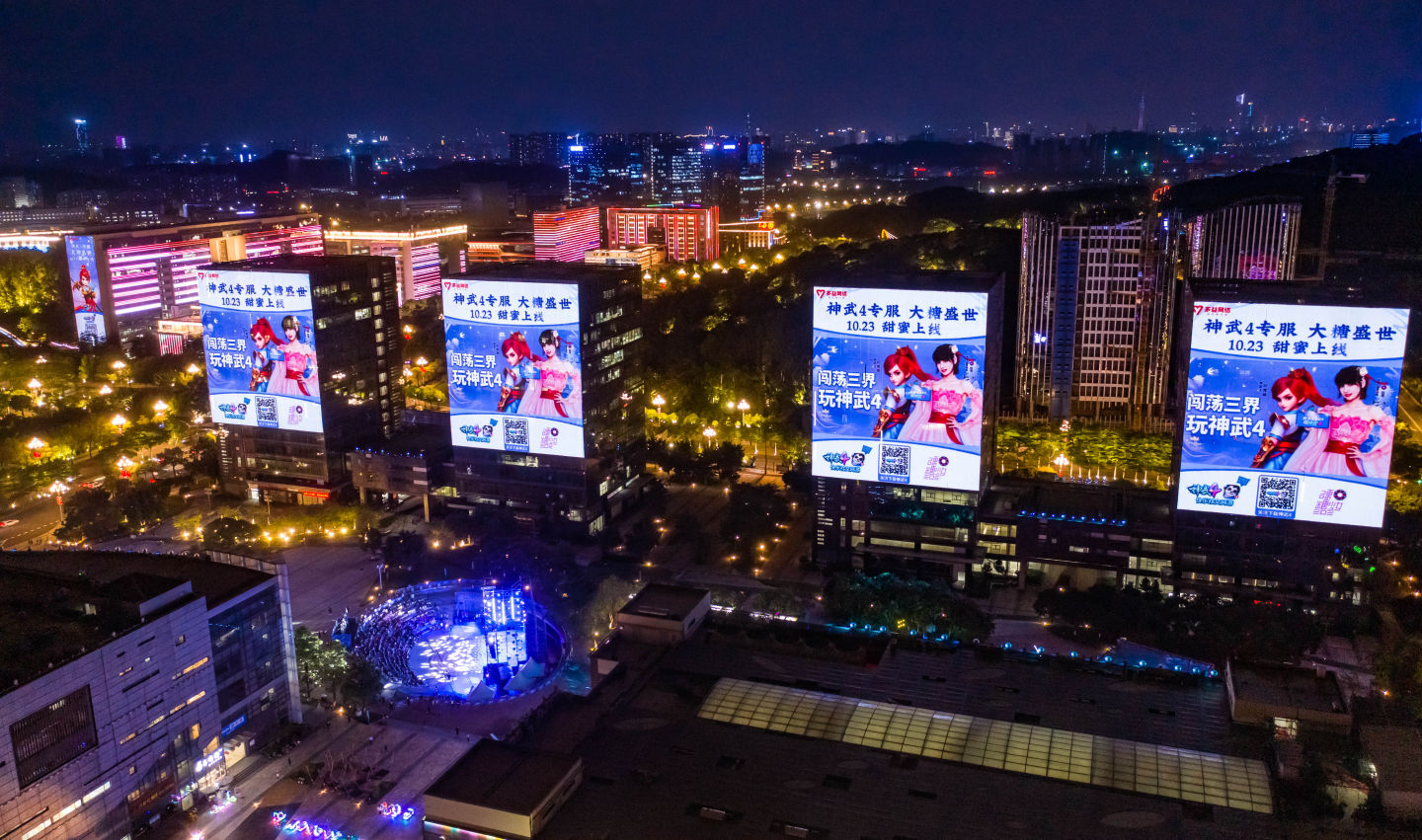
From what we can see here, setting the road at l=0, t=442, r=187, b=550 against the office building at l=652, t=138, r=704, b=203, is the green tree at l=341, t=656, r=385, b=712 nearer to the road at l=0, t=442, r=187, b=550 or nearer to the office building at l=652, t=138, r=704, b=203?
the road at l=0, t=442, r=187, b=550

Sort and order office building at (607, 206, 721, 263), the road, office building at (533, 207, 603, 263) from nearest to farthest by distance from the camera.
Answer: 1. the road
2. office building at (533, 207, 603, 263)
3. office building at (607, 206, 721, 263)

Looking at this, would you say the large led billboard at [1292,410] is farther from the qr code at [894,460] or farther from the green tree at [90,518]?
the green tree at [90,518]

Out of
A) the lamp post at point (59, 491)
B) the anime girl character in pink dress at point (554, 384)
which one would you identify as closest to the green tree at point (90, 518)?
the lamp post at point (59, 491)

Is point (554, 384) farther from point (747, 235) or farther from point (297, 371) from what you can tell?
point (747, 235)

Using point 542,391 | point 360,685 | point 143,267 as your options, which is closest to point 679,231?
point 143,267

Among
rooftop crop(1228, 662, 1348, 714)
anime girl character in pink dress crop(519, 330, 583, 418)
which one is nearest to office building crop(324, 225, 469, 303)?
anime girl character in pink dress crop(519, 330, 583, 418)
